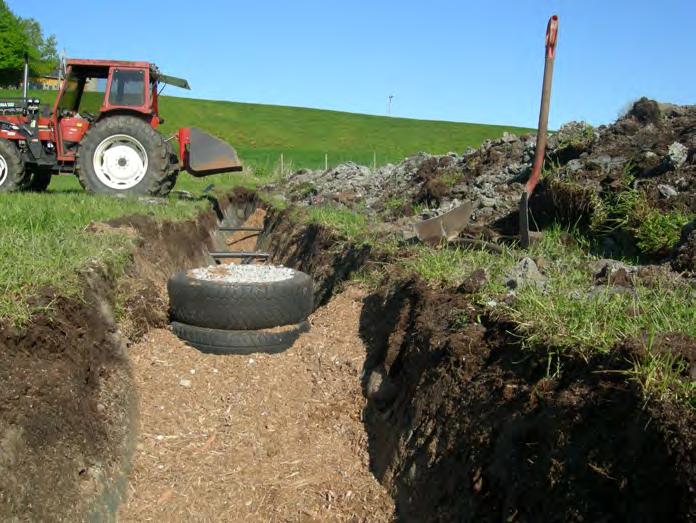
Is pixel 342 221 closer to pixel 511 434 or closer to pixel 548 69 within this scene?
pixel 548 69

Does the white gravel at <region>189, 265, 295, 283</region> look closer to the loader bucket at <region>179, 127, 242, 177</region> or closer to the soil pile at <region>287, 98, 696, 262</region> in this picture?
the soil pile at <region>287, 98, 696, 262</region>

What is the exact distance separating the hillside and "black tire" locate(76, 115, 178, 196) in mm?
26878

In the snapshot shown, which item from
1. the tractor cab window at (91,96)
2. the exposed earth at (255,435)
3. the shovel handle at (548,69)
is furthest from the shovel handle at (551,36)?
the tractor cab window at (91,96)

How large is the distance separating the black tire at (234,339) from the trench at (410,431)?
0.37ft

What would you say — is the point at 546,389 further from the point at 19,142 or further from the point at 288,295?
the point at 19,142

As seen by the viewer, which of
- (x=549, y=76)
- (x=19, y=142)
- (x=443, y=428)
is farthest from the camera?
(x=19, y=142)

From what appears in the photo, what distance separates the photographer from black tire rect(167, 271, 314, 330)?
16.4 feet

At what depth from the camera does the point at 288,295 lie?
5191 millimetres

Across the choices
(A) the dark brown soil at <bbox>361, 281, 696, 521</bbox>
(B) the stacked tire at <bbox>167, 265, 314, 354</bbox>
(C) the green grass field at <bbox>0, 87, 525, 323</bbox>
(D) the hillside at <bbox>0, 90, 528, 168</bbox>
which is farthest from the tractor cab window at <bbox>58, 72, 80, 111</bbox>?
(D) the hillside at <bbox>0, 90, 528, 168</bbox>

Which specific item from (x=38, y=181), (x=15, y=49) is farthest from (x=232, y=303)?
(x=15, y=49)

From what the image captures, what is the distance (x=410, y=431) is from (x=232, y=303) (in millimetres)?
2056

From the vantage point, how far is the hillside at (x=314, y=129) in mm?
43000

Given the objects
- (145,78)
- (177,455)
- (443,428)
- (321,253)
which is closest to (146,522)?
(177,455)

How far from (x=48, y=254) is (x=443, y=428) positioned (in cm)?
302
